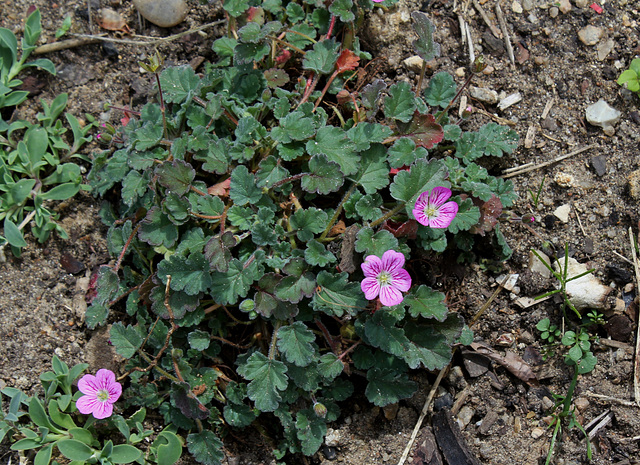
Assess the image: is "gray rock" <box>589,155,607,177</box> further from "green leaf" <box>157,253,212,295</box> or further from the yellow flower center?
"green leaf" <box>157,253,212,295</box>

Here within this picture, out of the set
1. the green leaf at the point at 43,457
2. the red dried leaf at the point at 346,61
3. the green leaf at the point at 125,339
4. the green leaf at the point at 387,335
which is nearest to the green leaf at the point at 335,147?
the red dried leaf at the point at 346,61

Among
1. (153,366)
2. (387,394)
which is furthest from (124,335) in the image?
(387,394)

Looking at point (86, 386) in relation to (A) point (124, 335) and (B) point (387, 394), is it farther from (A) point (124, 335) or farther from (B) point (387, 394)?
(B) point (387, 394)

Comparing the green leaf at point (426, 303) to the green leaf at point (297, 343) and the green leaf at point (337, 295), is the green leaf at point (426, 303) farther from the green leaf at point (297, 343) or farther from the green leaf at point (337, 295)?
the green leaf at point (297, 343)

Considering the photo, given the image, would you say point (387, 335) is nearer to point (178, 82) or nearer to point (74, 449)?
point (74, 449)

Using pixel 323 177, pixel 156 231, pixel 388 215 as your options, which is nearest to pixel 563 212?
pixel 388 215
